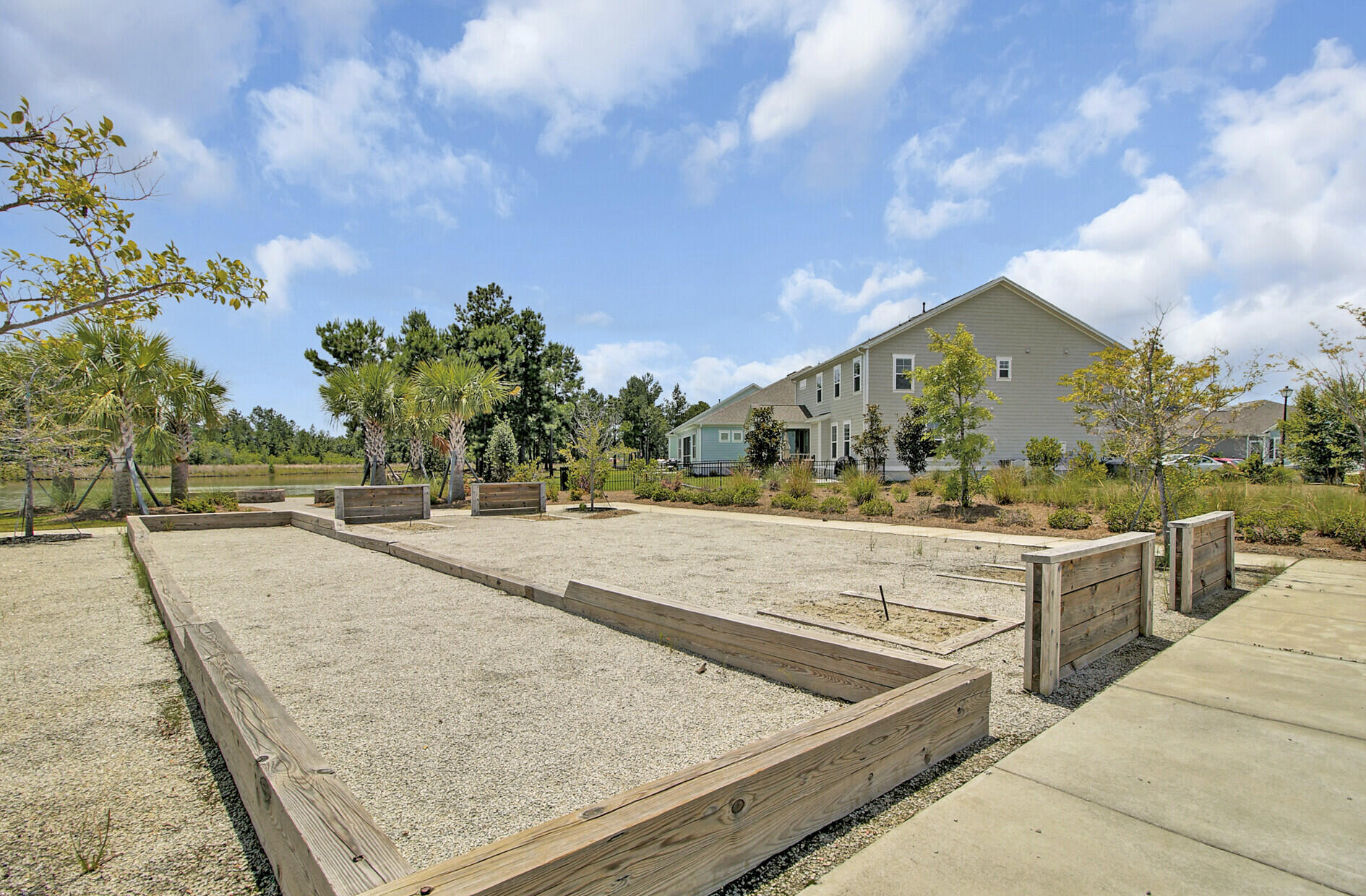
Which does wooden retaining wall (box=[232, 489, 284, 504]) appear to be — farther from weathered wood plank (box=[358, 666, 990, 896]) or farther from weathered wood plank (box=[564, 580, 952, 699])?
weathered wood plank (box=[358, 666, 990, 896])

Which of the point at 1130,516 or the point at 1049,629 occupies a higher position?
the point at 1130,516

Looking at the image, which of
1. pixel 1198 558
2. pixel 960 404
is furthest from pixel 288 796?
pixel 960 404

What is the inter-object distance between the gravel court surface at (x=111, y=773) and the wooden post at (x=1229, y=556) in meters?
8.61

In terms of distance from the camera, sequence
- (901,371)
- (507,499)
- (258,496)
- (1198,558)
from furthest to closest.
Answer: (901,371) → (258,496) → (507,499) → (1198,558)

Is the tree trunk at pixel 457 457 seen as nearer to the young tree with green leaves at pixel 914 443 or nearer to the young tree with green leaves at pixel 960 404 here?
the young tree with green leaves at pixel 960 404

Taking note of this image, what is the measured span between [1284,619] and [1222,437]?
16.5ft

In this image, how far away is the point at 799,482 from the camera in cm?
1716

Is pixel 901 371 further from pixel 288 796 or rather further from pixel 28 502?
pixel 288 796

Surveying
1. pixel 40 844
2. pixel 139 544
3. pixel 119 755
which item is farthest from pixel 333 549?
pixel 40 844

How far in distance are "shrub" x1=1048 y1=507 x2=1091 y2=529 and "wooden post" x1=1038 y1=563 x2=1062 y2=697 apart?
8846mm

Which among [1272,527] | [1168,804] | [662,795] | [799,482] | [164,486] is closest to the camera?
[662,795]

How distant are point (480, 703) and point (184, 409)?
19227 mm

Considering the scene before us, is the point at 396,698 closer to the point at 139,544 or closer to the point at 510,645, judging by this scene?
the point at 510,645

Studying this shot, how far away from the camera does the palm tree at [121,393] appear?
51.6 ft
